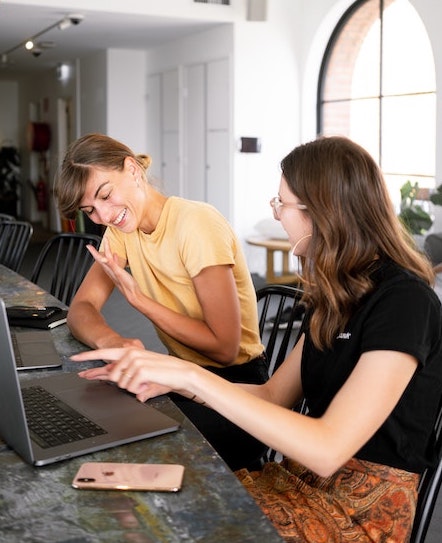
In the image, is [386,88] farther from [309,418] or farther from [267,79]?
[309,418]

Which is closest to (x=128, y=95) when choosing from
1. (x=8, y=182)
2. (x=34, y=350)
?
(x=8, y=182)

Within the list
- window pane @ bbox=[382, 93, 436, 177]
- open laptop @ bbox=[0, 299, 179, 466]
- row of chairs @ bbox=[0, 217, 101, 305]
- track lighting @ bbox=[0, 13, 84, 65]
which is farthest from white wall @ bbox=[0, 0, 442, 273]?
open laptop @ bbox=[0, 299, 179, 466]

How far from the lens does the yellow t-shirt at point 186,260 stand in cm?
216

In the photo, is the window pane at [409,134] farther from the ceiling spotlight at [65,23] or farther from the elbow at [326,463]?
the elbow at [326,463]

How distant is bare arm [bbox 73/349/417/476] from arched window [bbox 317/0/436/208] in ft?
17.0

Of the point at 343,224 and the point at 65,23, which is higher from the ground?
the point at 65,23

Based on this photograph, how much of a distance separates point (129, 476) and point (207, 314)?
0.94 m

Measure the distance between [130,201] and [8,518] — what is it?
1.24 meters

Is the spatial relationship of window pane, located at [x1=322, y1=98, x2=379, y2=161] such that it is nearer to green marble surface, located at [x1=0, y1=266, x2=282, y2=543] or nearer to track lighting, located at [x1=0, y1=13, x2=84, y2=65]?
track lighting, located at [x1=0, y1=13, x2=84, y2=65]

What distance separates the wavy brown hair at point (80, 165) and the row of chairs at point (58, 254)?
91cm

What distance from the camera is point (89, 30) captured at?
8477 mm

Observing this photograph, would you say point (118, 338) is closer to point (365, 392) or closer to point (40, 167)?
point (365, 392)

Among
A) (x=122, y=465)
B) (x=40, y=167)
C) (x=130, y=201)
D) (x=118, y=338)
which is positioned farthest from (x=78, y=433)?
(x=40, y=167)

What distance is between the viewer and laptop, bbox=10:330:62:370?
1870 mm
